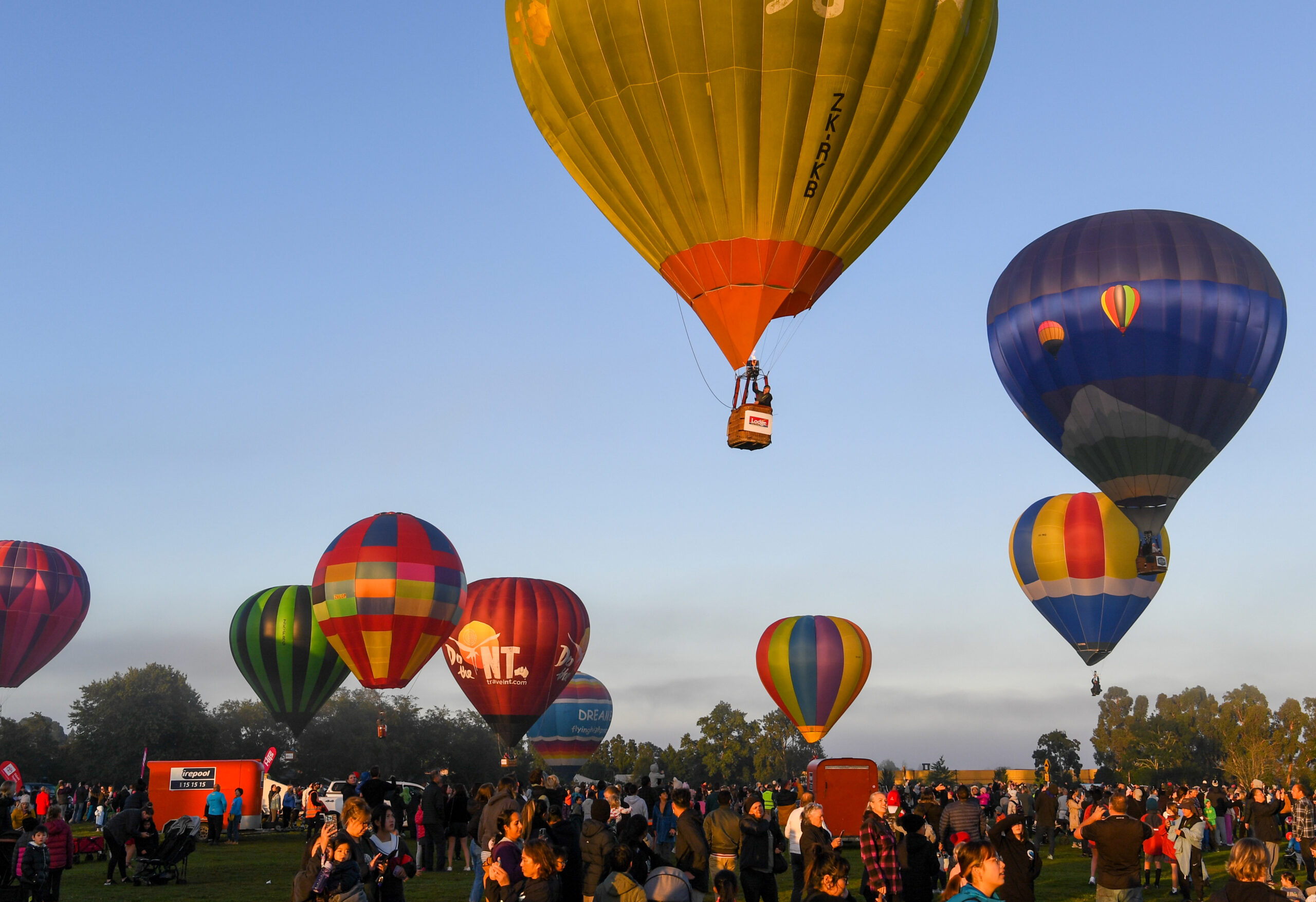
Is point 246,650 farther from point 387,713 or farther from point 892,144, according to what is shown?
point 387,713

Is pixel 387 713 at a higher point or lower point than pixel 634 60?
lower

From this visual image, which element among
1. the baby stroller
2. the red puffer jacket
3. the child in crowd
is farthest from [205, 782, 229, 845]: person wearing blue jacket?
the child in crowd

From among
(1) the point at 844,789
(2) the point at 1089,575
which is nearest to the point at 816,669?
(2) the point at 1089,575

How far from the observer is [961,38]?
20.1 m

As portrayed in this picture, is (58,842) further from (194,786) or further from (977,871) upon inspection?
(194,786)

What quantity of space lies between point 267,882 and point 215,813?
9.40 m

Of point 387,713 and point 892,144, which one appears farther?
point 387,713

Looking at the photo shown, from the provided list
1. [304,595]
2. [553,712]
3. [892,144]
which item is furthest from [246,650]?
[892,144]

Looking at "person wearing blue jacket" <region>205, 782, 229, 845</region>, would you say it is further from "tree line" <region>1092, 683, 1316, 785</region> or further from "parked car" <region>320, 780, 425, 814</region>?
"tree line" <region>1092, 683, 1316, 785</region>

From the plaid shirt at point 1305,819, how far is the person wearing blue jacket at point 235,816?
875 inches

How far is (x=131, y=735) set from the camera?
5819cm

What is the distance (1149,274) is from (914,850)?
23.1 meters

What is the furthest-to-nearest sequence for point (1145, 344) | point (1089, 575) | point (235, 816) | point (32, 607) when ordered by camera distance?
1. point (32, 607)
2. point (1089, 575)
3. point (1145, 344)
4. point (235, 816)

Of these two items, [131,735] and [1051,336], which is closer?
[1051,336]
